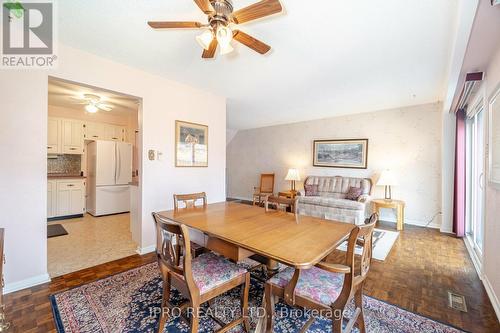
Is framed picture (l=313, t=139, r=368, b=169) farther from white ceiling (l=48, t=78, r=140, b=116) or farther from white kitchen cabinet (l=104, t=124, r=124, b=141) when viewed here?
white kitchen cabinet (l=104, t=124, r=124, b=141)

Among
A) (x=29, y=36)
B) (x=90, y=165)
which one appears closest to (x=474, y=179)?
(x=29, y=36)

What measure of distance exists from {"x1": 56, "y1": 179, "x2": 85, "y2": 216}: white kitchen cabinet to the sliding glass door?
6.99 m

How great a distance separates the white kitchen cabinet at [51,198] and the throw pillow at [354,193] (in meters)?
6.13

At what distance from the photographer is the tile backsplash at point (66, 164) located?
5020 mm

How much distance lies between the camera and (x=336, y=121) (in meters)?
5.39

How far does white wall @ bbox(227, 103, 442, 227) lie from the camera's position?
167 inches

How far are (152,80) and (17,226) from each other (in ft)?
7.21

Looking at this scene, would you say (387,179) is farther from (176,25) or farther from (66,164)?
(66,164)

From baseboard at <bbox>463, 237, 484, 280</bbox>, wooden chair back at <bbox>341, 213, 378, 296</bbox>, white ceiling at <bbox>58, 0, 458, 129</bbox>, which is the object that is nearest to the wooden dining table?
wooden chair back at <bbox>341, 213, 378, 296</bbox>

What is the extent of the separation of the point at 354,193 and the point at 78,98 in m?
5.77

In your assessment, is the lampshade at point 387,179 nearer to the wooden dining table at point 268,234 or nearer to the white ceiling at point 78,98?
the wooden dining table at point 268,234

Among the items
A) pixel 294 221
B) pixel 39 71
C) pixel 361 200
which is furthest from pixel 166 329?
pixel 361 200

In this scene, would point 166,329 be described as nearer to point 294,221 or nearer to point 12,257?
point 294,221

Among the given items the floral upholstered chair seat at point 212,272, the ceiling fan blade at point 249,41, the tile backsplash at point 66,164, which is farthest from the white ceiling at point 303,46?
the tile backsplash at point 66,164
